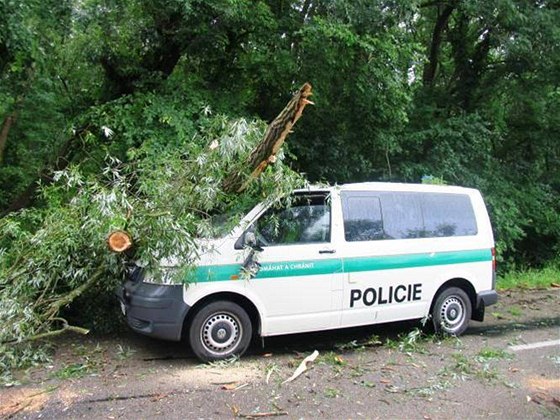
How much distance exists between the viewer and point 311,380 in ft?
17.7

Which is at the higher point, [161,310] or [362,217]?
[362,217]

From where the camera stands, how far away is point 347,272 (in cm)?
631

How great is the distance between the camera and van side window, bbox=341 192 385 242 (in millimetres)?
6426

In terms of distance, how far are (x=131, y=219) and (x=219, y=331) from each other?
4.93 ft

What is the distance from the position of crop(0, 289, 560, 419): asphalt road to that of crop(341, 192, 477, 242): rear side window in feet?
4.40

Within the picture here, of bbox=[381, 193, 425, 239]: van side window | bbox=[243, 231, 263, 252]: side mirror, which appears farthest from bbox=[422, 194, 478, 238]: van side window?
bbox=[243, 231, 263, 252]: side mirror

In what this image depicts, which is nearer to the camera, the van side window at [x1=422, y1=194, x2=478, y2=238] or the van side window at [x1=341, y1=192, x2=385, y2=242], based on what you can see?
the van side window at [x1=341, y1=192, x2=385, y2=242]

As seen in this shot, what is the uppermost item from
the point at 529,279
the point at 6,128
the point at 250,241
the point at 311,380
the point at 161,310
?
the point at 6,128

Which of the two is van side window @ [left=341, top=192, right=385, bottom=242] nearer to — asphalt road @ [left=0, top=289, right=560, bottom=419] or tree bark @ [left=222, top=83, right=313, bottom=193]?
tree bark @ [left=222, top=83, right=313, bottom=193]

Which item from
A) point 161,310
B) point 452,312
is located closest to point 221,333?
point 161,310

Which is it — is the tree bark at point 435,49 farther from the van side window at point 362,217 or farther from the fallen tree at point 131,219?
the fallen tree at point 131,219

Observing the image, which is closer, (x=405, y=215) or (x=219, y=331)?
(x=219, y=331)

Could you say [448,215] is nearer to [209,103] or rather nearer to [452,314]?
[452,314]

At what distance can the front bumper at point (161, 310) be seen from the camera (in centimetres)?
563
